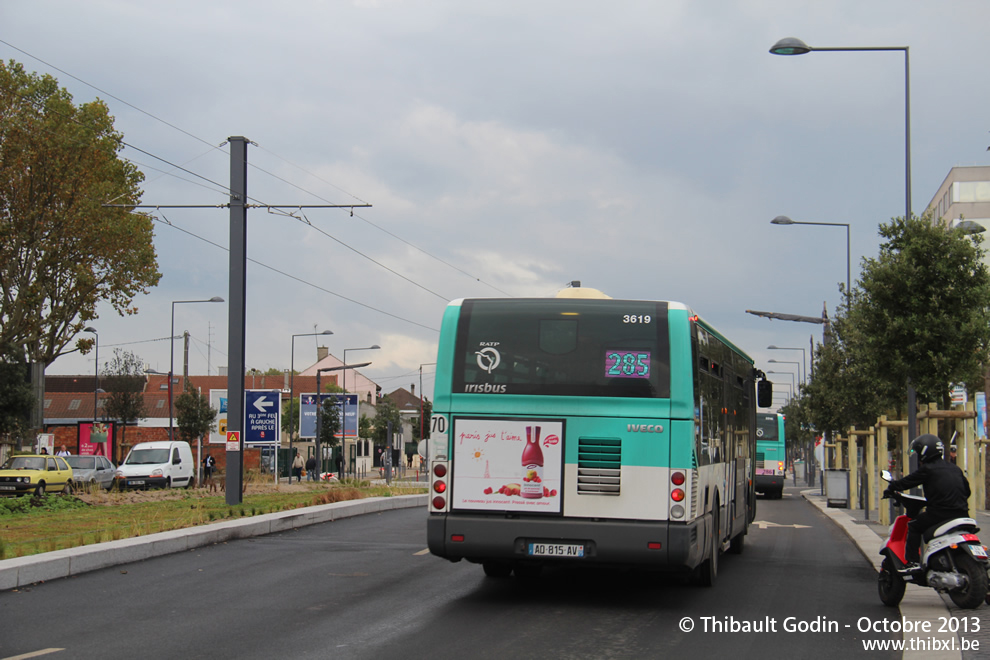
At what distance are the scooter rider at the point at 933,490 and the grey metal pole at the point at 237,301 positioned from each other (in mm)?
15367

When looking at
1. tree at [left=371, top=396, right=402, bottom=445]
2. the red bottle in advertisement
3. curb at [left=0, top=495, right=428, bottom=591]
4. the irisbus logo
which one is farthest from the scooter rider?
tree at [left=371, top=396, right=402, bottom=445]

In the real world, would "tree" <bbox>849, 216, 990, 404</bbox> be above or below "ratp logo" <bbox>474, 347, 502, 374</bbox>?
above

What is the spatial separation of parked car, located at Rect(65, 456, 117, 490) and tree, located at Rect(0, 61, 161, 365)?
12.4 ft

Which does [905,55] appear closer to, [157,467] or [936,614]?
[936,614]

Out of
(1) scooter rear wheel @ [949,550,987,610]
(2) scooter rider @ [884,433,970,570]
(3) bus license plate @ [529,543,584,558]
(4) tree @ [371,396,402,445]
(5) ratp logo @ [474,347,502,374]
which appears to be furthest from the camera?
(4) tree @ [371,396,402,445]

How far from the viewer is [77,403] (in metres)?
104

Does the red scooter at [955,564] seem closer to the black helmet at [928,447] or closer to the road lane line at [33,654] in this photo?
the black helmet at [928,447]

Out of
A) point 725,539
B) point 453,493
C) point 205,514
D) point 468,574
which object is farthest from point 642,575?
point 205,514

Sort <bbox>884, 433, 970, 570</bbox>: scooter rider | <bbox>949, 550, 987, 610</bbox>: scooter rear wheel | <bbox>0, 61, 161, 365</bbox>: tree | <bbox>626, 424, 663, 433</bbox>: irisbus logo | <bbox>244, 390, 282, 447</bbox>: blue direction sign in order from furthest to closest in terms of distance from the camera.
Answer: <bbox>0, 61, 161, 365</bbox>: tree
<bbox>244, 390, 282, 447</bbox>: blue direction sign
<bbox>626, 424, 663, 433</bbox>: irisbus logo
<bbox>884, 433, 970, 570</bbox>: scooter rider
<bbox>949, 550, 987, 610</bbox>: scooter rear wheel

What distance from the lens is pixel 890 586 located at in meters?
10.5

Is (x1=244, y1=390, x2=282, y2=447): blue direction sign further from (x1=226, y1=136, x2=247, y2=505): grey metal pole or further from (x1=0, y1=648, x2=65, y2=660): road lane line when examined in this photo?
(x1=0, y1=648, x2=65, y2=660): road lane line

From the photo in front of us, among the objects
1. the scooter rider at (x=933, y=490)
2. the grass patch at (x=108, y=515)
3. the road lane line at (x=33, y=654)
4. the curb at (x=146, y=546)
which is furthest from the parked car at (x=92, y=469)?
the scooter rider at (x=933, y=490)

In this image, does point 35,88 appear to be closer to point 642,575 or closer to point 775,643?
point 642,575

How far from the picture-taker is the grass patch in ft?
49.9
